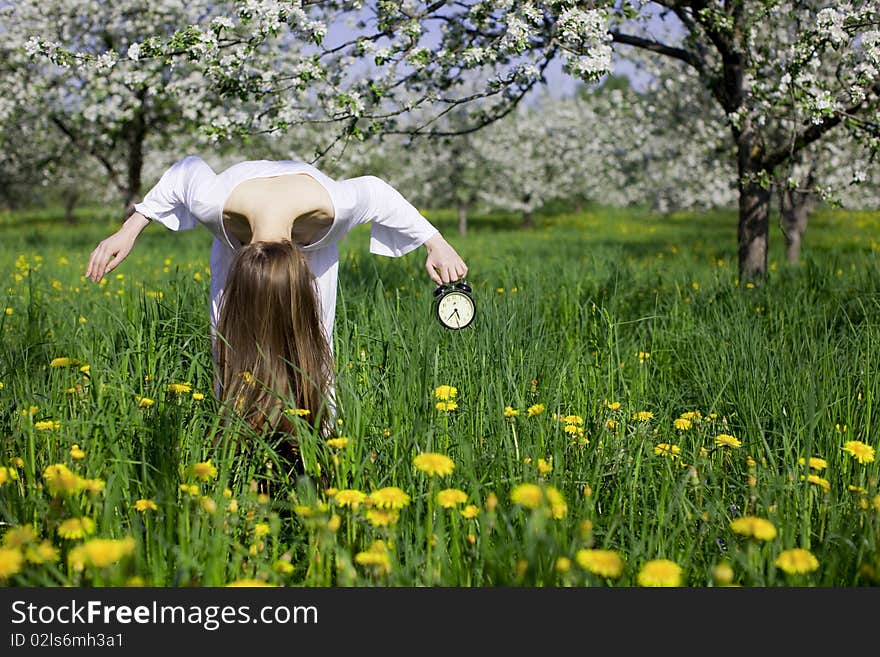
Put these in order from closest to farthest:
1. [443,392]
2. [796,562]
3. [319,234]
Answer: [796,562] → [443,392] → [319,234]

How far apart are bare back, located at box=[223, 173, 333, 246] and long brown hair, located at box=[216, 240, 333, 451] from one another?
136 millimetres

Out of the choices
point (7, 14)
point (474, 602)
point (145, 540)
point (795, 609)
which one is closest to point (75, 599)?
point (145, 540)

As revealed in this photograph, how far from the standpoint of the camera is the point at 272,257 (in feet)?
8.41

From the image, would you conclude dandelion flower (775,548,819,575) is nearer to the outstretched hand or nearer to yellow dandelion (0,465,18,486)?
the outstretched hand

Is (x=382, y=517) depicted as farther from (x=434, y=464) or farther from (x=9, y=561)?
(x=9, y=561)

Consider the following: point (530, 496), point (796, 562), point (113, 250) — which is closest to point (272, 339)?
point (113, 250)

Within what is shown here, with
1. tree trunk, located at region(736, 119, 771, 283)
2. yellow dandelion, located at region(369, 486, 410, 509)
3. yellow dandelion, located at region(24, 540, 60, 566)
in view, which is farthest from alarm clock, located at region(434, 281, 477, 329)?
tree trunk, located at region(736, 119, 771, 283)

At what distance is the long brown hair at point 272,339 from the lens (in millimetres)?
2580

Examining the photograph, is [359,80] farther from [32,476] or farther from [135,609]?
[135,609]

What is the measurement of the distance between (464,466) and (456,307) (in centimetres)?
89

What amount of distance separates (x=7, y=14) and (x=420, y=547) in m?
14.4

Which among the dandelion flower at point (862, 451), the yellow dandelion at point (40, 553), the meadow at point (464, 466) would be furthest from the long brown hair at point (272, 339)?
the dandelion flower at point (862, 451)

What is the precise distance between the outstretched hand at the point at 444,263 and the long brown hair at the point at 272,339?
532 millimetres

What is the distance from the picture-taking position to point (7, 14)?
13.1 metres
